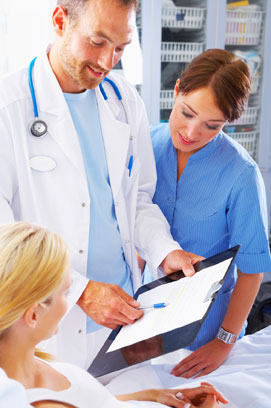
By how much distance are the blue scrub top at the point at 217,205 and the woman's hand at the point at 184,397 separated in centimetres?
44


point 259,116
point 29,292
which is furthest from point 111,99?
point 259,116

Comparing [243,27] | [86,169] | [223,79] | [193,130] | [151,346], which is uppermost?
[243,27]

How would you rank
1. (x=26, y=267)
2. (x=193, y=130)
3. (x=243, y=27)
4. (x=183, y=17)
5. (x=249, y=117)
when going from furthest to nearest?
(x=249, y=117) → (x=243, y=27) → (x=183, y=17) → (x=193, y=130) → (x=26, y=267)

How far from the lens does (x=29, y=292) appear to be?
853 mm

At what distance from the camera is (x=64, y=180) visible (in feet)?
4.29

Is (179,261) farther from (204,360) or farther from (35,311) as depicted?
(35,311)

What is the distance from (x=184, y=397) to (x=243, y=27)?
282 centimetres

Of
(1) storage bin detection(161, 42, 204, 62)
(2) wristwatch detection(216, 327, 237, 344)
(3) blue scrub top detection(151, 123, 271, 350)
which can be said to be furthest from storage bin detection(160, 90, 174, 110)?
(2) wristwatch detection(216, 327, 237, 344)

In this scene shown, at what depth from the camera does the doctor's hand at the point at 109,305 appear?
3.77 feet

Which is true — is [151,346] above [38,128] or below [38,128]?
below

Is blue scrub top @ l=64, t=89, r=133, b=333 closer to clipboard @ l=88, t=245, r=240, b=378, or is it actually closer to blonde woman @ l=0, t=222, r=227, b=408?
clipboard @ l=88, t=245, r=240, b=378

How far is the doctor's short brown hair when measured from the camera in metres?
1.19

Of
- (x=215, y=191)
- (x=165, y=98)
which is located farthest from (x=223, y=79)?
(x=165, y=98)

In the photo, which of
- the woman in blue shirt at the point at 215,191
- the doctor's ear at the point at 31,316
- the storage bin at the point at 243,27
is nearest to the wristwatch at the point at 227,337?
the woman in blue shirt at the point at 215,191
